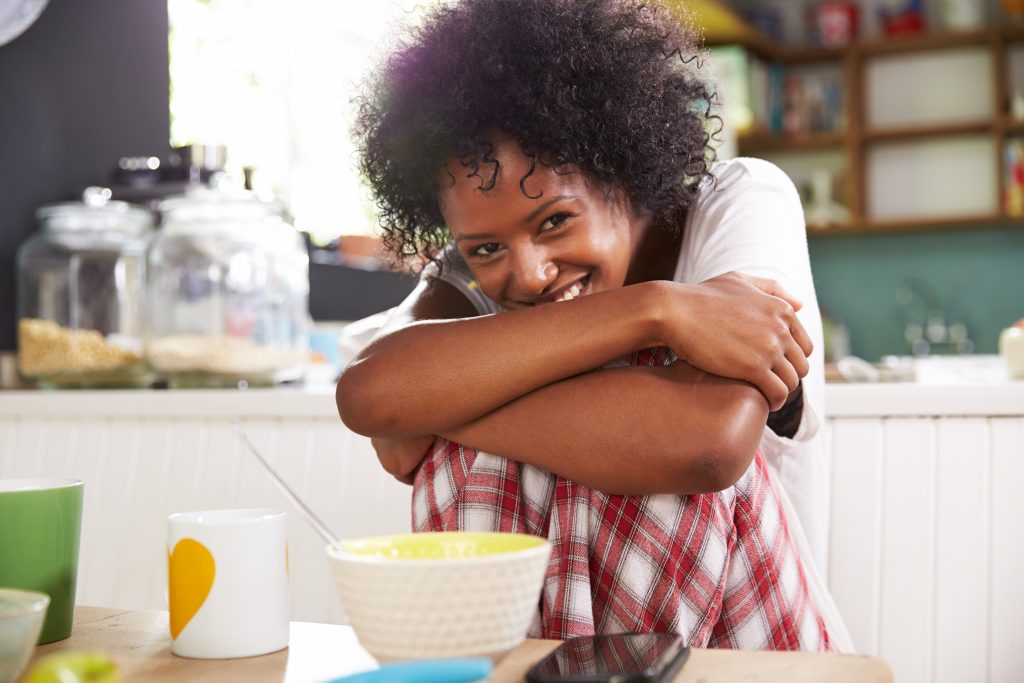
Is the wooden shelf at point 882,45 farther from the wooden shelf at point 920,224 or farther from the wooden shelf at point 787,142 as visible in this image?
the wooden shelf at point 920,224

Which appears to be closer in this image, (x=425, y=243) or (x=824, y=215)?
(x=425, y=243)

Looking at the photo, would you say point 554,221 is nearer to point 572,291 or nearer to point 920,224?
point 572,291

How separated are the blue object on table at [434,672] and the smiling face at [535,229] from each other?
595 mm

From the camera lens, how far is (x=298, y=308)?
6.76 ft

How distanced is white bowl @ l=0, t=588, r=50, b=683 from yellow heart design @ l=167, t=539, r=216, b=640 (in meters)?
0.10

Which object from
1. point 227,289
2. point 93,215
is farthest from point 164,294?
point 93,215

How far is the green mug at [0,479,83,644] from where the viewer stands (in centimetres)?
65

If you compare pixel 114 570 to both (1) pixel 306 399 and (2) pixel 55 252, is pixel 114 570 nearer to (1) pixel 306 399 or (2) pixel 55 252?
(1) pixel 306 399

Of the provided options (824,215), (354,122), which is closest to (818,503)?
(354,122)

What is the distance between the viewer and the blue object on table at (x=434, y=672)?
17.8 inches

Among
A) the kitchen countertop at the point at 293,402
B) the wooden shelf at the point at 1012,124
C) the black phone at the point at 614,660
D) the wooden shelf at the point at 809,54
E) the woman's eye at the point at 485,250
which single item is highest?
the wooden shelf at the point at 809,54

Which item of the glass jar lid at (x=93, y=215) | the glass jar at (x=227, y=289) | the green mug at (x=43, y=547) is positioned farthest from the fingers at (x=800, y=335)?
the glass jar lid at (x=93, y=215)

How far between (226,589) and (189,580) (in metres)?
0.02

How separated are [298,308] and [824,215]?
3.37 meters
